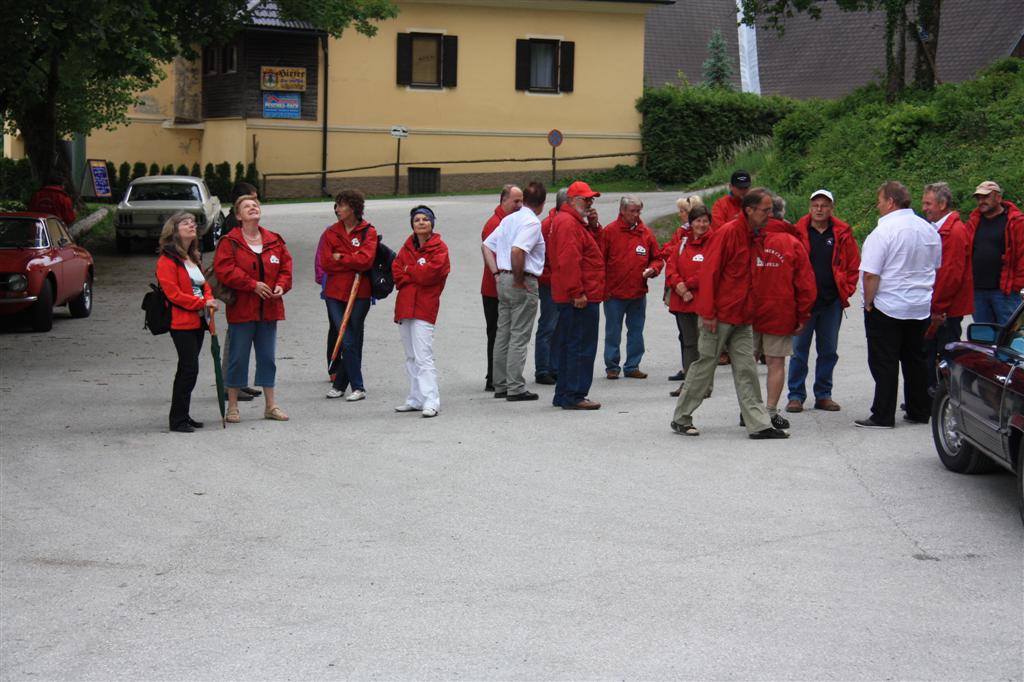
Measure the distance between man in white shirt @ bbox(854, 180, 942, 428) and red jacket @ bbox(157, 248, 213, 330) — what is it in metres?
5.37

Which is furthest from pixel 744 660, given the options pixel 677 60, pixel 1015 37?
pixel 677 60

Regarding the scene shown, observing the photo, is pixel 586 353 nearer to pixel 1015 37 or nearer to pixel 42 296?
pixel 42 296

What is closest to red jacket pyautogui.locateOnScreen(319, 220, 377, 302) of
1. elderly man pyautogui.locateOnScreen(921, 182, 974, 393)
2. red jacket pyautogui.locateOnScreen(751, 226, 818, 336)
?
red jacket pyautogui.locateOnScreen(751, 226, 818, 336)

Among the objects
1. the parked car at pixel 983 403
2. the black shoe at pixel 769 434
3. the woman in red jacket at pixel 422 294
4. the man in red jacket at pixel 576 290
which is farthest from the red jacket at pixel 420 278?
the parked car at pixel 983 403

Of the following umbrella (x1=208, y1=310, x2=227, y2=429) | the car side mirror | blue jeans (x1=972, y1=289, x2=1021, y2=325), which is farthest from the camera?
blue jeans (x1=972, y1=289, x2=1021, y2=325)

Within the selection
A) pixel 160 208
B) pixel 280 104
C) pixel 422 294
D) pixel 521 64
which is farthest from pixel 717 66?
pixel 422 294

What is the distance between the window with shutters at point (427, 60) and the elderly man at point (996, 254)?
103 ft

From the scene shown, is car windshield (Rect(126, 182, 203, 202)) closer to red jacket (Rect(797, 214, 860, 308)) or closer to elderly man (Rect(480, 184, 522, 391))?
elderly man (Rect(480, 184, 522, 391))

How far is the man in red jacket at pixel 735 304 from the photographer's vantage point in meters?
10.1

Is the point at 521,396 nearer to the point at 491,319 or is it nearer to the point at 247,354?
the point at 491,319

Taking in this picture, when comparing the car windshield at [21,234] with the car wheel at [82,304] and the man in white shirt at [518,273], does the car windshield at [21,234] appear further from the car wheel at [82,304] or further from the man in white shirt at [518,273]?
the man in white shirt at [518,273]

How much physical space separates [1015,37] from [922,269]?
4103cm

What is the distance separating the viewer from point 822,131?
28812 mm

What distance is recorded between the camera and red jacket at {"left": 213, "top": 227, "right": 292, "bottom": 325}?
35.7 ft
